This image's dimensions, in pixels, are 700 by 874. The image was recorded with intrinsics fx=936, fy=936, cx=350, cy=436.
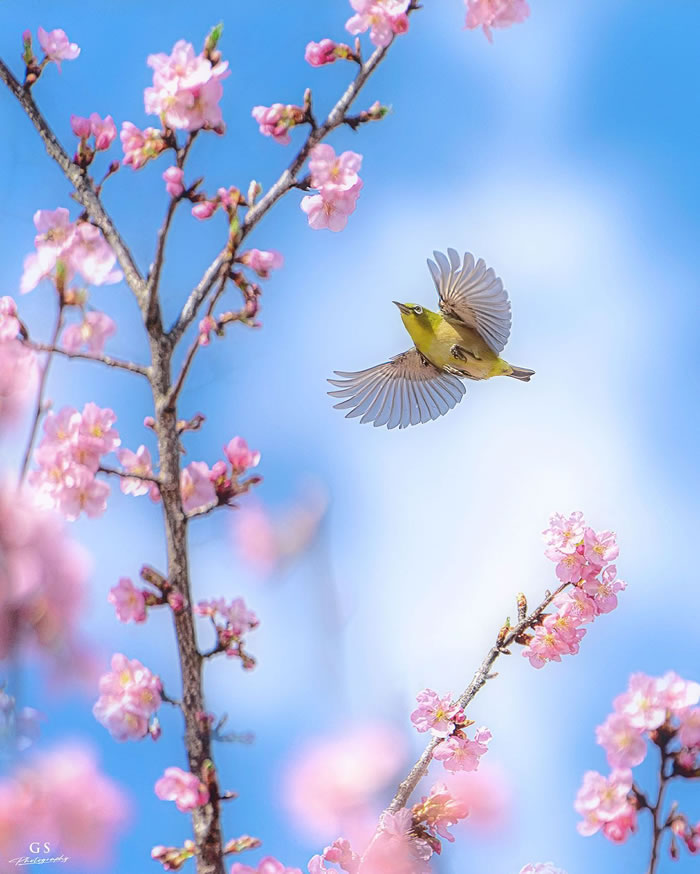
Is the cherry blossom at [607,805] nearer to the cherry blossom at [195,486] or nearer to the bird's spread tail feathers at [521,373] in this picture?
the cherry blossom at [195,486]

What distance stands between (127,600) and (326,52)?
65 centimetres

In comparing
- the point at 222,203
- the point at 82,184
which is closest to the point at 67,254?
the point at 82,184

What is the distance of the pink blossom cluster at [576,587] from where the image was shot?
44.5 inches

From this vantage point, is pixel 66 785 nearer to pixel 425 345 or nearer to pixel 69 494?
Answer: pixel 69 494

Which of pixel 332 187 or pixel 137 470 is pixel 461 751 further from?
pixel 332 187

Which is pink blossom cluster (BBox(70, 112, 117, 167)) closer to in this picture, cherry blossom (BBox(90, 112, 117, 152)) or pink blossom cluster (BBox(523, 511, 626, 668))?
cherry blossom (BBox(90, 112, 117, 152))

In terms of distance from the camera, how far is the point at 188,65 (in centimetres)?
102

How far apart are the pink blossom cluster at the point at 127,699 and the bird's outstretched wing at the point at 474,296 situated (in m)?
0.69

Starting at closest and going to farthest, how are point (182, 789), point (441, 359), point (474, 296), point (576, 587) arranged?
point (182, 789) → point (576, 587) → point (474, 296) → point (441, 359)

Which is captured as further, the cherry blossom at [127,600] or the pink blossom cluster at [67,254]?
the pink blossom cluster at [67,254]

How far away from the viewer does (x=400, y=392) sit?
1.57 meters

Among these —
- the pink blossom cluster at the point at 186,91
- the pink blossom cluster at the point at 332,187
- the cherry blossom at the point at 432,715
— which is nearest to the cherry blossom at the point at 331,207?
the pink blossom cluster at the point at 332,187

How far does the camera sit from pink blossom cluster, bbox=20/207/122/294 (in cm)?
108

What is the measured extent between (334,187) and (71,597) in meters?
0.56
